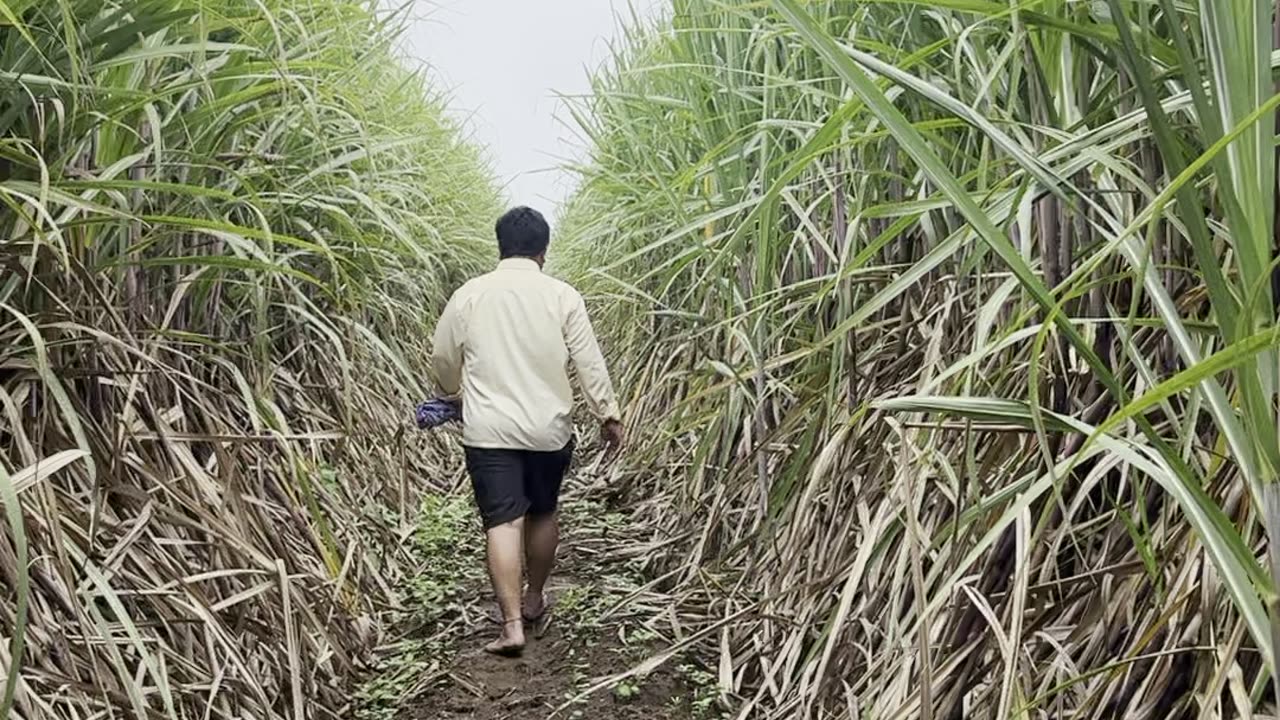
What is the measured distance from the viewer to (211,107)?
5.73 ft

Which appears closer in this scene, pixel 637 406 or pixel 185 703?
pixel 185 703

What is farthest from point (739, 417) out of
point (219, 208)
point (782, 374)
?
point (219, 208)

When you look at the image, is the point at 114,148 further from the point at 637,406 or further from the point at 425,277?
the point at 425,277

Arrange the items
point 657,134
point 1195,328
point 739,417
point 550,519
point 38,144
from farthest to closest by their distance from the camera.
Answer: point 657,134 → point 550,519 → point 739,417 → point 38,144 → point 1195,328

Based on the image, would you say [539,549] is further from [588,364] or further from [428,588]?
[588,364]

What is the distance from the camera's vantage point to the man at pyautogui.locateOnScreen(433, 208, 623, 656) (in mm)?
2754

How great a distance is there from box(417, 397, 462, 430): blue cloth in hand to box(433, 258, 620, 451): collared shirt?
61mm

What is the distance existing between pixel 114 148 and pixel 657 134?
178 centimetres

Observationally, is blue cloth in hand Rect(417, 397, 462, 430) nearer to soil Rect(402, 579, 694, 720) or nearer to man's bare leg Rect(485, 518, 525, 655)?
man's bare leg Rect(485, 518, 525, 655)

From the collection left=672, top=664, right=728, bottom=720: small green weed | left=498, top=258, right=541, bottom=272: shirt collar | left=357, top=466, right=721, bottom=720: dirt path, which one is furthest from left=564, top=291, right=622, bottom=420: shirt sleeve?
left=672, top=664, right=728, bottom=720: small green weed

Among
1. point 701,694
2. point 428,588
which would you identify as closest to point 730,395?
point 701,694

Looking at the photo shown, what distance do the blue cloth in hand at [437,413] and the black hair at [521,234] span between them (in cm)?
46

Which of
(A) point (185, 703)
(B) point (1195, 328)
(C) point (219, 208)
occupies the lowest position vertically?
(A) point (185, 703)

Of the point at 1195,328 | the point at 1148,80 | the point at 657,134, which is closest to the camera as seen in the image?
the point at 1148,80
